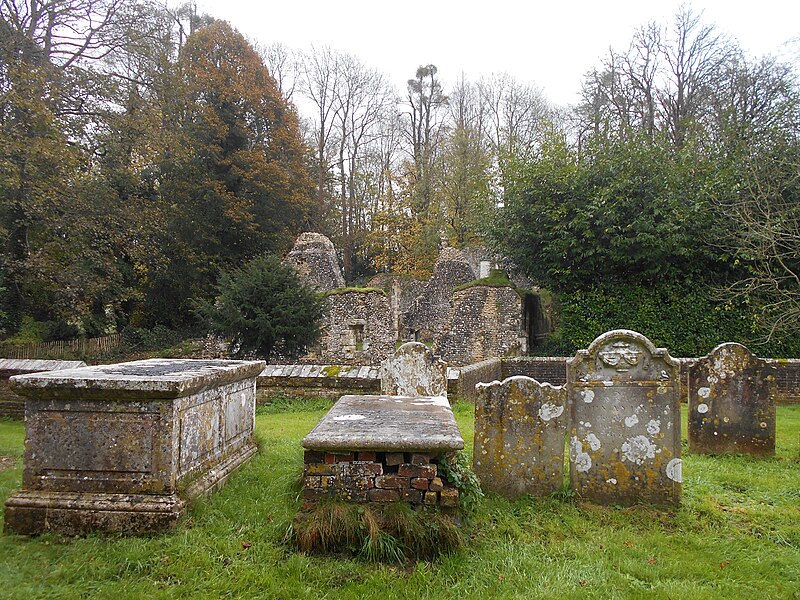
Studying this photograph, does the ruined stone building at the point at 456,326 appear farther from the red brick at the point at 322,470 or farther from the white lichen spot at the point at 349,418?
the red brick at the point at 322,470

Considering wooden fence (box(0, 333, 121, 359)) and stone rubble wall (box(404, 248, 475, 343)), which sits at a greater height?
stone rubble wall (box(404, 248, 475, 343))

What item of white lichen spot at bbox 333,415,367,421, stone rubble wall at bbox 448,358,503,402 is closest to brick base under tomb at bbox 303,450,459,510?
white lichen spot at bbox 333,415,367,421

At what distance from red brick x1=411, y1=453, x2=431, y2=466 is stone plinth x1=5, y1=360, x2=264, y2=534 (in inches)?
67.4

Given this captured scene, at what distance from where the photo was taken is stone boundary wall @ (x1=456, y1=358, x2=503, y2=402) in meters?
10.0

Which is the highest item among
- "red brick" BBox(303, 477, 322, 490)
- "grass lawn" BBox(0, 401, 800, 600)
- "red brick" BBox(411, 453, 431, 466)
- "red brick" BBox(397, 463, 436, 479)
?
"red brick" BBox(411, 453, 431, 466)

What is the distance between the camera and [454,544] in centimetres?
346

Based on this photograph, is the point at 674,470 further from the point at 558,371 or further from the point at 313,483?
the point at 558,371

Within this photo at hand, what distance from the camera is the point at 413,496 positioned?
11.7 ft

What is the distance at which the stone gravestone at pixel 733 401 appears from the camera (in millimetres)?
6293

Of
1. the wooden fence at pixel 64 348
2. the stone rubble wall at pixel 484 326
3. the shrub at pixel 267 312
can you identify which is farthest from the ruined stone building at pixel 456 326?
the wooden fence at pixel 64 348

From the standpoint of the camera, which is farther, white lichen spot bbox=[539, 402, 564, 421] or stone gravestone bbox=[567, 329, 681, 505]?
white lichen spot bbox=[539, 402, 564, 421]

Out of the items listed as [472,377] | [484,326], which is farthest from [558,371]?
[484,326]

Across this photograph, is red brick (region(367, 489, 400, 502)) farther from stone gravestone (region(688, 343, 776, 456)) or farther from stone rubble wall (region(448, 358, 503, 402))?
stone rubble wall (region(448, 358, 503, 402))

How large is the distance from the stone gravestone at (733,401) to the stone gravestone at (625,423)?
6.99 feet
